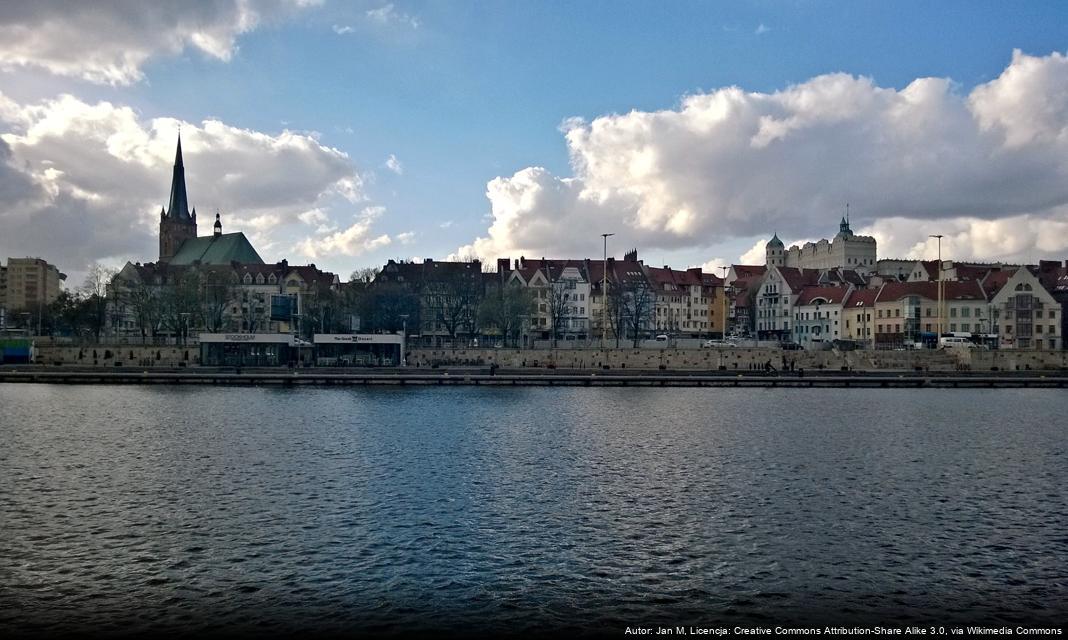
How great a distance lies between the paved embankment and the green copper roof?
220 feet

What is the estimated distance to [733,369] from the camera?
97750mm

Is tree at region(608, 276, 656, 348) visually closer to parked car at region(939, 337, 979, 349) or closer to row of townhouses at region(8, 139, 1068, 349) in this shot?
row of townhouses at region(8, 139, 1068, 349)

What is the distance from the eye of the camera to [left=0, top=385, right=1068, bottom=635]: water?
17.8 metres

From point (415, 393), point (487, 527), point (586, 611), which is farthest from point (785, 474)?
point (415, 393)

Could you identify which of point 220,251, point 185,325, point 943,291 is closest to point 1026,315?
point 943,291

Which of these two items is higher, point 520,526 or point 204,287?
point 204,287

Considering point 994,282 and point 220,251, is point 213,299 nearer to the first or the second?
point 220,251

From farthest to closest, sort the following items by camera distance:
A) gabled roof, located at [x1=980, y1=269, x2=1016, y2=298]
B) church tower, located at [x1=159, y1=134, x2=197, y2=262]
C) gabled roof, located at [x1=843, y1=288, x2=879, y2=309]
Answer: church tower, located at [x1=159, y1=134, x2=197, y2=262] → gabled roof, located at [x1=843, y1=288, x2=879, y2=309] → gabled roof, located at [x1=980, y1=269, x2=1016, y2=298]

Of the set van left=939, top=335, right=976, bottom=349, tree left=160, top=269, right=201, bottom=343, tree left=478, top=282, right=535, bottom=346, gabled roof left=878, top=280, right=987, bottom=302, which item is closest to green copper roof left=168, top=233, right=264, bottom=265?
tree left=160, top=269, right=201, bottom=343

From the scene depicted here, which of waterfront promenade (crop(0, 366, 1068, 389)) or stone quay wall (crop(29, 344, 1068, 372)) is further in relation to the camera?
stone quay wall (crop(29, 344, 1068, 372))

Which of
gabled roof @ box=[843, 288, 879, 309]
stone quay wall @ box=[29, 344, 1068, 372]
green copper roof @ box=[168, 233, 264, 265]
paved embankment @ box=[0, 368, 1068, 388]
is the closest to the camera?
paved embankment @ box=[0, 368, 1068, 388]

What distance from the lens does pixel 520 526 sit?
80.4 feet

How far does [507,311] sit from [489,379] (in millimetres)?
26764

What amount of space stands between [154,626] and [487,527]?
9851 millimetres
